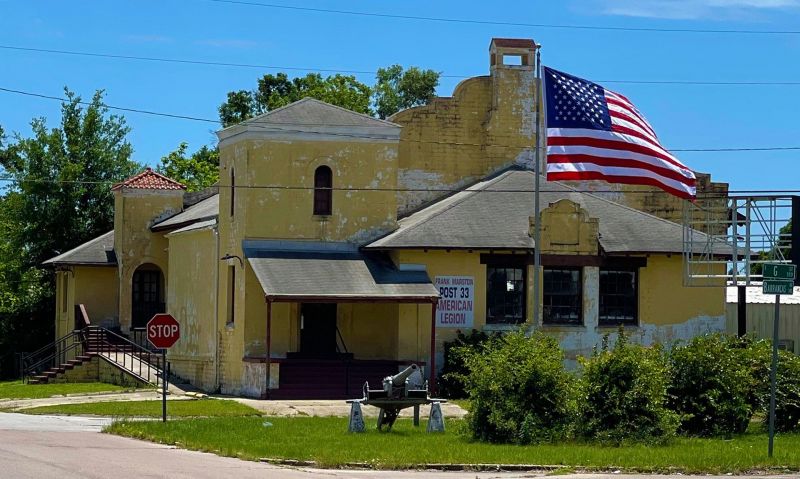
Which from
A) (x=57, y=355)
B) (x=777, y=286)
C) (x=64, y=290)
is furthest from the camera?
(x=64, y=290)

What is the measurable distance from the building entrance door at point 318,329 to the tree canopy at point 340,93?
2906 centimetres

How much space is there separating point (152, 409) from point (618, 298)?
15235 millimetres

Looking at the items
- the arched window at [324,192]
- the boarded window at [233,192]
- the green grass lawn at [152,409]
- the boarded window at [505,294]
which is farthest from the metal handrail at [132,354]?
the boarded window at [505,294]

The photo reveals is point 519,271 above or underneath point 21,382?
above

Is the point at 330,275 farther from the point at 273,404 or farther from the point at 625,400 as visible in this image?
the point at 625,400

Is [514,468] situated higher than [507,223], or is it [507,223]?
[507,223]

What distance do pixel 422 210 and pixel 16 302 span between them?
24616 mm

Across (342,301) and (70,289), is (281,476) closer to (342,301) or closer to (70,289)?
(342,301)

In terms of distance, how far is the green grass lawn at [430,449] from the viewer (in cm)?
2245

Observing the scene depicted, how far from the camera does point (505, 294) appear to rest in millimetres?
42469

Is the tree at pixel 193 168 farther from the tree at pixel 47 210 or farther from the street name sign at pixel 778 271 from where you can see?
the street name sign at pixel 778 271

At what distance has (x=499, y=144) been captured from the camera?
161 ft

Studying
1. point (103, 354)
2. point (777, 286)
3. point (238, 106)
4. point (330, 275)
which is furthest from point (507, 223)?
point (238, 106)

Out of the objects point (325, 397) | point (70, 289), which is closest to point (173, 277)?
point (70, 289)
